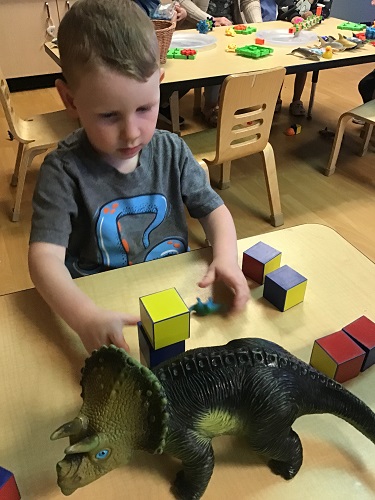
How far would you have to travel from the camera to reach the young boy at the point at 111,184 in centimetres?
67

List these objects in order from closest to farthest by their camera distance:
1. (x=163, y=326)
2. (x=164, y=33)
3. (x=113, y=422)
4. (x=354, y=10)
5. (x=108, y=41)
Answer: (x=113, y=422)
(x=163, y=326)
(x=108, y=41)
(x=164, y=33)
(x=354, y=10)

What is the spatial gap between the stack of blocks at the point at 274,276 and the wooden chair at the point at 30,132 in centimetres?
139

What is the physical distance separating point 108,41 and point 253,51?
144 cm

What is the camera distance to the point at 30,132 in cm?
202

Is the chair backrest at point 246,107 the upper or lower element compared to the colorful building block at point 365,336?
lower

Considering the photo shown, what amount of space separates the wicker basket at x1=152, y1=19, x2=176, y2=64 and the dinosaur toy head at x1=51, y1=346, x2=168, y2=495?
4.77 ft

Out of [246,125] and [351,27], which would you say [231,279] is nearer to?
[246,125]

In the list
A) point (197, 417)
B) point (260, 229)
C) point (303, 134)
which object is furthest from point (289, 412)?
point (303, 134)

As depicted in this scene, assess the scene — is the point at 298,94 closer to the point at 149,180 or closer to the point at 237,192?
the point at 237,192

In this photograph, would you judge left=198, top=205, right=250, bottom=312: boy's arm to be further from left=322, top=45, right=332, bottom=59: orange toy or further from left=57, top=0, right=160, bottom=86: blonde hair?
left=322, top=45, right=332, bottom=59: orange toy

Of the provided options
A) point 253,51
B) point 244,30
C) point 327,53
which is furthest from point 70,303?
point 244,30

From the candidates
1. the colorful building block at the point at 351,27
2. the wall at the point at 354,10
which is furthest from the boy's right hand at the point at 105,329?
the wall at the point at 354,10

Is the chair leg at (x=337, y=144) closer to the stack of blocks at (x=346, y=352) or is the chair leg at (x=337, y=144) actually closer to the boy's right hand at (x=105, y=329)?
the stack of blocks at (x=346, y=352)

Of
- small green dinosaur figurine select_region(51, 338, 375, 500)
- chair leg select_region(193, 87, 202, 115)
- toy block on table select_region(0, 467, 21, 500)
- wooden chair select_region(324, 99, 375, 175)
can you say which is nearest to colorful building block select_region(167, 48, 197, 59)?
wooden chair select_region(324, 99, 375, 175)
